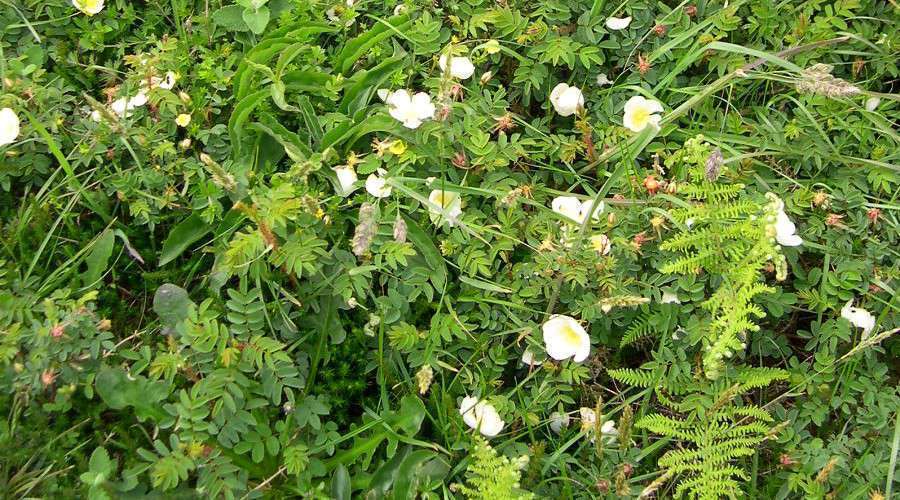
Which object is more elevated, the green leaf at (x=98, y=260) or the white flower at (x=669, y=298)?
the white flower at (x=669, y=298)

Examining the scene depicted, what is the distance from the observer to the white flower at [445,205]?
229 centimetres

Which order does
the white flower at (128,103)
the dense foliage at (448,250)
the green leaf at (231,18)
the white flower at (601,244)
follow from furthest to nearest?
the green leaf at (231,18), the white flower at (128,103), the white flower at (601,244), the dense foliage at (448,250)

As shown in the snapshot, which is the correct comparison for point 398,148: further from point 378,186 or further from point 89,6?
point 89,6

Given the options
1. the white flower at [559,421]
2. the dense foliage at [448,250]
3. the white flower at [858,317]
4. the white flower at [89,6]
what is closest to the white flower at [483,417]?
the dense foliage at [448,250]

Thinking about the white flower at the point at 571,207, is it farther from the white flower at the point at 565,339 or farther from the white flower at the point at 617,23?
the white flower at the point at 617,23

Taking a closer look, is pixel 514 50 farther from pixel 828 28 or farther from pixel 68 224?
pixel 68 224

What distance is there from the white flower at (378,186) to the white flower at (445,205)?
0.14 m

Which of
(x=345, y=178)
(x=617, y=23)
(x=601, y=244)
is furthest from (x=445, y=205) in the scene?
(x=617, y=23)

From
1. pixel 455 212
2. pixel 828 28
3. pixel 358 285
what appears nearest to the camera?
pixel 358 285

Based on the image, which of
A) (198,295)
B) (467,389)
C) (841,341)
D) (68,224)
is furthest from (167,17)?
(841,341)

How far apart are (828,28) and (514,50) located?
1.09 m

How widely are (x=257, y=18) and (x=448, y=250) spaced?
109 cm

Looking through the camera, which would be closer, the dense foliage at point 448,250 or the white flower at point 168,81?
the dense foliage at point 448,250

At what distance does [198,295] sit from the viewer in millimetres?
2391
